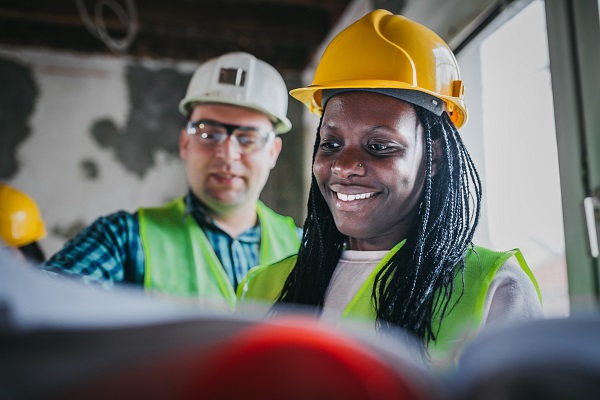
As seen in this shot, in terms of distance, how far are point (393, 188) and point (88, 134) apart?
515cm

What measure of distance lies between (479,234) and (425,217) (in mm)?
1224

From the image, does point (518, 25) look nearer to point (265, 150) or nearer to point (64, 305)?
point (265, 150)

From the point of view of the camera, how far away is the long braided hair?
1505mm

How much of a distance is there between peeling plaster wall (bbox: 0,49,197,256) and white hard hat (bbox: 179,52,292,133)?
2677 millimetres

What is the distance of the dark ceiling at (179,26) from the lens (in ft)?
18.7

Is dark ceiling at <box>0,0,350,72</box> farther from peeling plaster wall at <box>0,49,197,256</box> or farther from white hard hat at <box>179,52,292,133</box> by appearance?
white hard hat at <box>179,52,292,133</box>

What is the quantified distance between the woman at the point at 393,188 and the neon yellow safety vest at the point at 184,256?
3.53 ft

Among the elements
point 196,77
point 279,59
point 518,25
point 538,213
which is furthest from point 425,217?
point 279,59

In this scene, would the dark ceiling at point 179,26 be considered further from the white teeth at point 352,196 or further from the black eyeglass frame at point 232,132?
the white teeth at point 352,196

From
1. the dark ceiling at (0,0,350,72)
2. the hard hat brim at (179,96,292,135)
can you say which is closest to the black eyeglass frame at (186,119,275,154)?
the hard hat brim at (179,96,292,135)

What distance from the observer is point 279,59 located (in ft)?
20.8

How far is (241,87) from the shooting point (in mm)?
3461

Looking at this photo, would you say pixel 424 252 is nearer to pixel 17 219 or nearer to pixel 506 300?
pixel 506 300

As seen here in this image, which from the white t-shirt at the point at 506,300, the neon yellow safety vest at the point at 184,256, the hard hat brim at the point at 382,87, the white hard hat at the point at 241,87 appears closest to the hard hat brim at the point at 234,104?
the white hard hat at the point at 241,87
